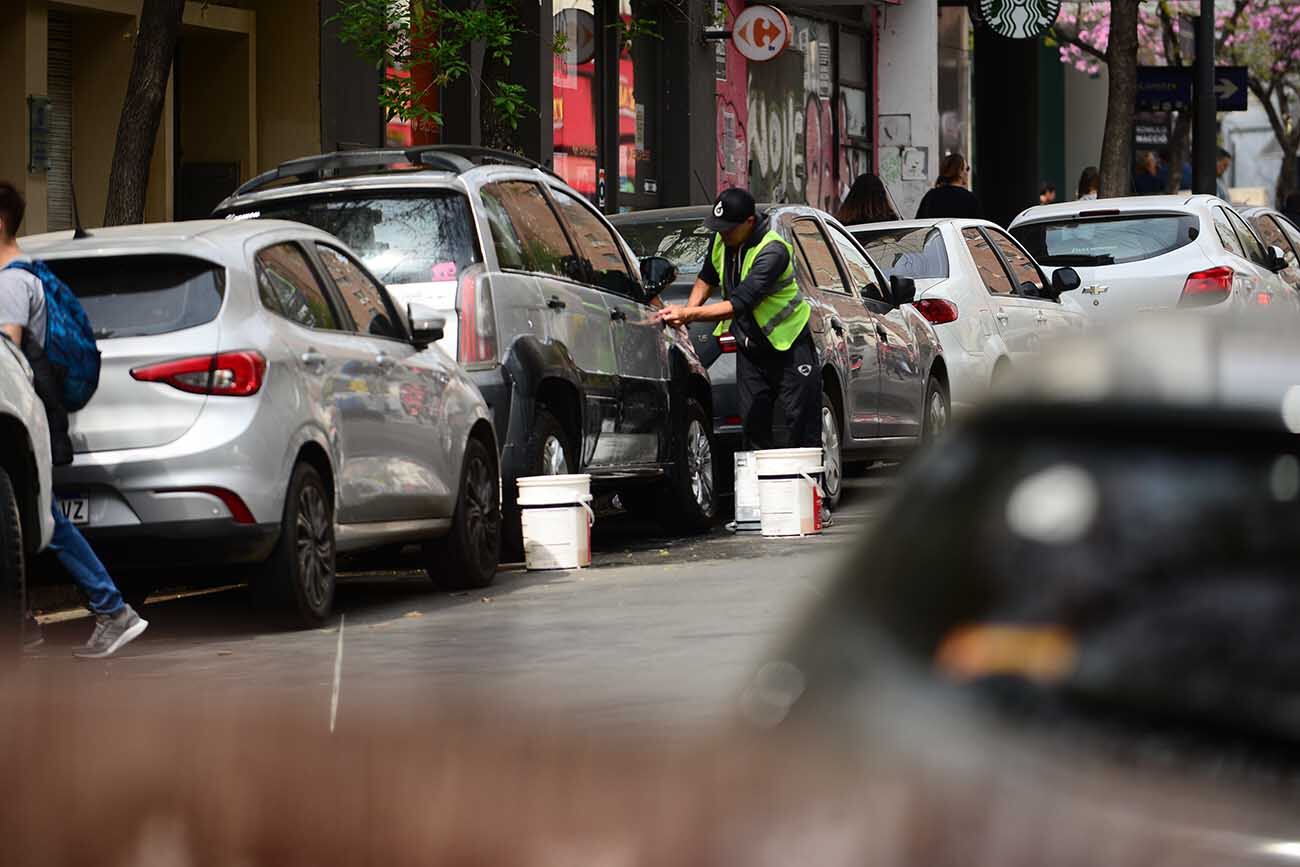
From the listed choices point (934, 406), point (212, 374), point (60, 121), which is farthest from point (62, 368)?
point (60, 121)

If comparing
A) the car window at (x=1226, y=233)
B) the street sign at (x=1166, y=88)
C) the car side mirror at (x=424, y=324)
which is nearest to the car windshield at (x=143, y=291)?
the car side mirror at (x=424, y=324)

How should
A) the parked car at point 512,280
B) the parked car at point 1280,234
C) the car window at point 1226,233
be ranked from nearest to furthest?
the parked car at point 512,280 → the car window at point 1226,233 → the parked car at point 1280,234

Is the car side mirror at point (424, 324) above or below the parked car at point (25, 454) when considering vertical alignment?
above

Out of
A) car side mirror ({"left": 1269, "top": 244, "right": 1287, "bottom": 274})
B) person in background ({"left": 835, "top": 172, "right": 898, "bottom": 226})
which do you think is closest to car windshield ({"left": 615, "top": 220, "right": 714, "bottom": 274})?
person in background ({"left": 835, "top": 172, "right": 898, "bottom": 226})

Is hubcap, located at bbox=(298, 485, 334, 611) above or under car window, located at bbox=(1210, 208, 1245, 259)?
under

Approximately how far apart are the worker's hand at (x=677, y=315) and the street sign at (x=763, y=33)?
15.1 meters

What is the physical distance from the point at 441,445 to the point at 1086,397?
29.2 ft

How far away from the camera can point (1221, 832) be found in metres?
0.93

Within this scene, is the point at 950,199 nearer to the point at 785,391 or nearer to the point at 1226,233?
the point at 1226,233

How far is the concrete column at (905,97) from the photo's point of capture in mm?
36438

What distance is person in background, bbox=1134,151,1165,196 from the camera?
32.8m

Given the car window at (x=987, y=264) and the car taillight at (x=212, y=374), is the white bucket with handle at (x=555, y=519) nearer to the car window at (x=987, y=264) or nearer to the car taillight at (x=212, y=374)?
the car taillight at (x=212, y=374)

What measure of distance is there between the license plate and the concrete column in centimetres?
2862

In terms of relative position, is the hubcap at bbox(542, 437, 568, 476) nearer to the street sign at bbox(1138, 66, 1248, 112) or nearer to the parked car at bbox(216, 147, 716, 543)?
the parked car at bbox(216, 147, 716, 543)
